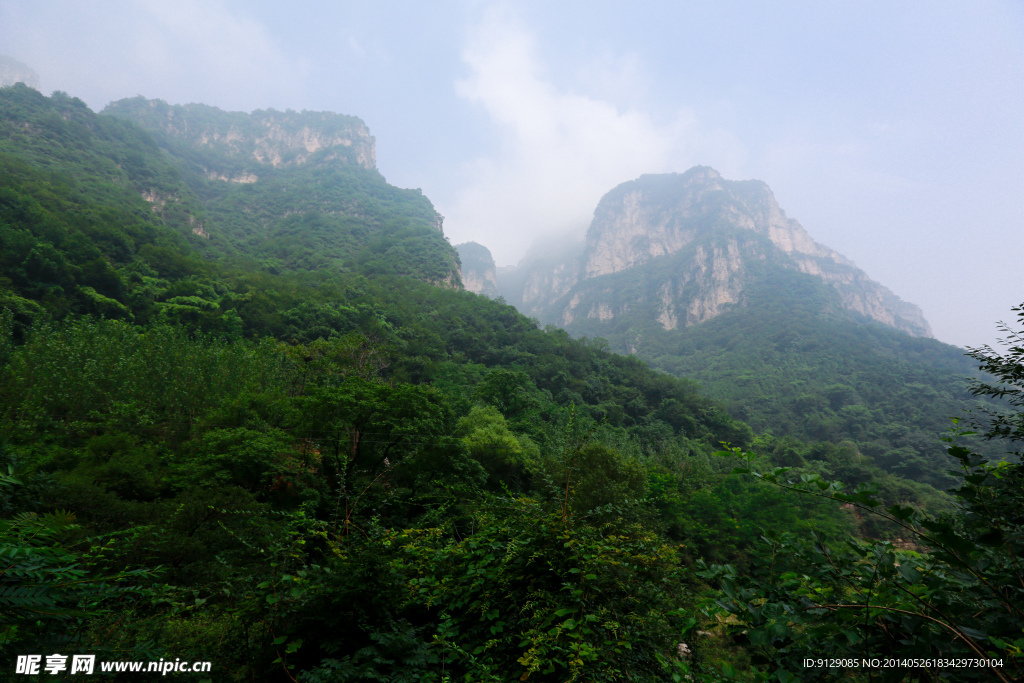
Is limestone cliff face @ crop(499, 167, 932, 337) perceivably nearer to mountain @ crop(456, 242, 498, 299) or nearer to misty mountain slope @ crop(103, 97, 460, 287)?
mountain @ crop(456, 242, 498, 299)

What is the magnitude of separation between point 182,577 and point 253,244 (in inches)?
2435

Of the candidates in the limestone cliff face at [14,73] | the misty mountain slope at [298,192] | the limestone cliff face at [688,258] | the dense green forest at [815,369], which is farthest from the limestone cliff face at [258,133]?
the dense green forest at [815,369]

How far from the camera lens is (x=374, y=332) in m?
30.5

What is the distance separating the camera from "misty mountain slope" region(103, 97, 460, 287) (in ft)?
183

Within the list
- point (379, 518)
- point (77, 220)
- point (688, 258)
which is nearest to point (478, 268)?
point (688, 258)

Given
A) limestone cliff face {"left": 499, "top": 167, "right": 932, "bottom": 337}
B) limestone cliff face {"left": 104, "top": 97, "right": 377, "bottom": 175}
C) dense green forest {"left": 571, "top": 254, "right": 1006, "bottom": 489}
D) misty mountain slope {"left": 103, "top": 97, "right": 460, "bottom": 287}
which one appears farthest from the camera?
limestone cliff face {"left": 499, "top": 167, "right": 932, "bottom": 337}

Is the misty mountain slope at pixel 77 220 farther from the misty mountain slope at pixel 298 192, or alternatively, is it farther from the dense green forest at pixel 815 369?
the dense green forest at pixel 815 369

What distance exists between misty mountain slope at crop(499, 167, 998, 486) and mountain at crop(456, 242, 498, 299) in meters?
19.8

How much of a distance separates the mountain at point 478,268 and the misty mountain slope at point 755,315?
1977 centimetres

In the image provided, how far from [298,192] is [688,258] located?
4012 inches

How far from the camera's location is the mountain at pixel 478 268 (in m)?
131

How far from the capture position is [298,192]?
7762 cm

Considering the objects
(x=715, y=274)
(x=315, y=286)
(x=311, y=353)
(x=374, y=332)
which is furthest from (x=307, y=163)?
(x=715, y=274)

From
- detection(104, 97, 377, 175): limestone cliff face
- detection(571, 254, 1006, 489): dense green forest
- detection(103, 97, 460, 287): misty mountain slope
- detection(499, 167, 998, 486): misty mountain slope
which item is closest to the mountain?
detection(499, 167, 998, 486): misty mountain slope
